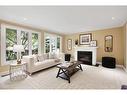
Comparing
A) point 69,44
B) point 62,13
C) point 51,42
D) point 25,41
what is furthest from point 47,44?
point 62,13

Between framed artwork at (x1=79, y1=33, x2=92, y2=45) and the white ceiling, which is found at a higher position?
the white ceiling

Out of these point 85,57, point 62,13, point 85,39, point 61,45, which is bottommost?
point 85,57

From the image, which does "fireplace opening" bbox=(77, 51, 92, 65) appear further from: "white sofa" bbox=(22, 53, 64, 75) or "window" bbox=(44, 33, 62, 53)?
"window" bbox=(44, 33, 62, 53)

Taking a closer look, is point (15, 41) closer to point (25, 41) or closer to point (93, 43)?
point (25, 41)

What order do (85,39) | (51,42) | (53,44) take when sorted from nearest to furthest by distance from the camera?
(85,39) → (51,42) → (53,44)

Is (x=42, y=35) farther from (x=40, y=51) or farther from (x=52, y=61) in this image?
(x=52, y=61)

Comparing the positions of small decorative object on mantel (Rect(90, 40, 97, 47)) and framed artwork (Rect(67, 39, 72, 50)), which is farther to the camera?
framed artwork (Rect(67, 39, 72, 50))

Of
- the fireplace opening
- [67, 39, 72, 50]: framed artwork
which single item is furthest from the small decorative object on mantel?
[67, 39, 72, 50]: framed artwork

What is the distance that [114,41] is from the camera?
510 centimetres

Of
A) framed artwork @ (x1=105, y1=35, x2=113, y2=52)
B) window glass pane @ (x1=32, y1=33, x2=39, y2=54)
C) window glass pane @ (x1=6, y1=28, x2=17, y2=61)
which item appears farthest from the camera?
framed artwork @ (x1=105, y1=35, x2=113, y2=52)

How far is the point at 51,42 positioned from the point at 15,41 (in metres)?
2.79

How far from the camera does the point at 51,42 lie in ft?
21.4

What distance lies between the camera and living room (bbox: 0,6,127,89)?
2674mm
